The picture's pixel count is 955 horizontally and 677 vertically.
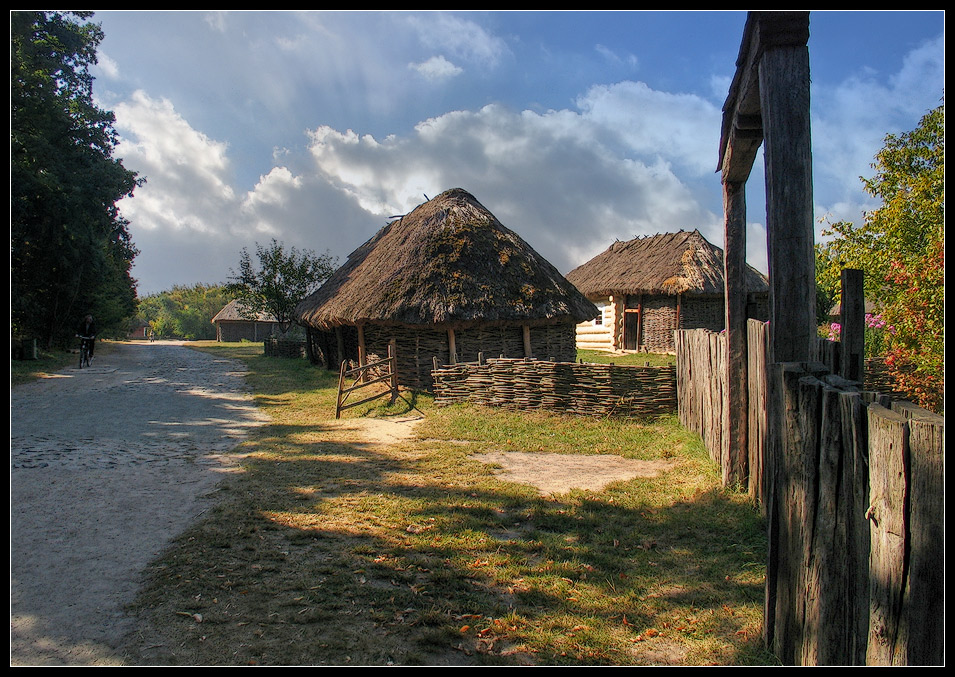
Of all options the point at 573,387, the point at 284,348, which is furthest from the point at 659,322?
the point at 284,348

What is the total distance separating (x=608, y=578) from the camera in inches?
143

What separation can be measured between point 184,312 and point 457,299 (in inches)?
2601

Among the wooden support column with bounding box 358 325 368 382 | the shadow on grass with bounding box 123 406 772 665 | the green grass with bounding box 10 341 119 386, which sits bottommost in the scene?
the shadow on grass with bounding box 123 406 772 665

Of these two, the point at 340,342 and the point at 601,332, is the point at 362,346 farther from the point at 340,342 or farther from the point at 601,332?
the point at 601,332

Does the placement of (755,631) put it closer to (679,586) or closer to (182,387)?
(679,586)

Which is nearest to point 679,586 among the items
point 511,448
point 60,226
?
point 511,448

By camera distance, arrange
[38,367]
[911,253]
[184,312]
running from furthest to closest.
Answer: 1. [184,312]
2. [38,367]
3. [911,253]

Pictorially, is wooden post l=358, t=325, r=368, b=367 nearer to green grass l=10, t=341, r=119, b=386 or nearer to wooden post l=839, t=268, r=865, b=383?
green grass l=10, t=341, r=119, b=386

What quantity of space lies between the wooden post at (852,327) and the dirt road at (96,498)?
4391mm

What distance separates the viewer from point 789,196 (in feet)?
11.0

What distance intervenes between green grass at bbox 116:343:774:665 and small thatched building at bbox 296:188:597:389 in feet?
20.2

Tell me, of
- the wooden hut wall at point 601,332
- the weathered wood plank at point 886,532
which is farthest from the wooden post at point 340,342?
the weathered wood plank at point 886,532

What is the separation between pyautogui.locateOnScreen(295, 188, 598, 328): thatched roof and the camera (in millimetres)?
12461

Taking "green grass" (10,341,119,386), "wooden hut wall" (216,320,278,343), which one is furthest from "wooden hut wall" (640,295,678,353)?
"wooden hut wall" (216,320,278,343)
